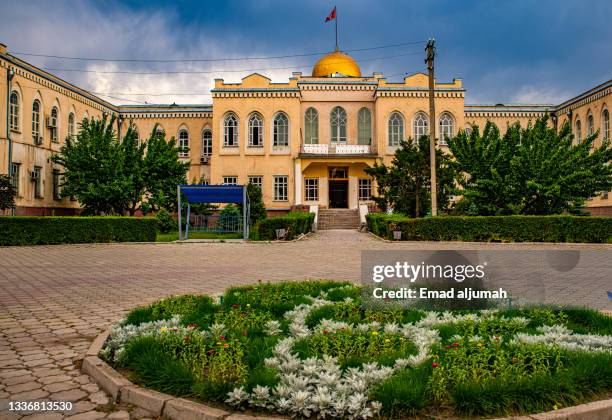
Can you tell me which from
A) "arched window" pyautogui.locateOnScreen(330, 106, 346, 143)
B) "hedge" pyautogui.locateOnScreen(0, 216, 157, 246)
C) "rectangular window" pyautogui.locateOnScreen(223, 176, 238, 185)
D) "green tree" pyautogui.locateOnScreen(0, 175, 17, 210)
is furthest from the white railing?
"green tree" pyautogui.locateOnScreen(0, 175, 17, 210)

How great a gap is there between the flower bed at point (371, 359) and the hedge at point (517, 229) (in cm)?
1547

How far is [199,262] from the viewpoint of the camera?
577 inches

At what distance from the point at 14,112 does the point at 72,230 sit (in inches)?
536

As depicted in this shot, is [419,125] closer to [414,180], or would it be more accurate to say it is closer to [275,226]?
[414,180]

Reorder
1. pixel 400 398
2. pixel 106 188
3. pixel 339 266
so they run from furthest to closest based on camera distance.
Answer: pixel 106 188
pixel 339 266
pixel 400 398

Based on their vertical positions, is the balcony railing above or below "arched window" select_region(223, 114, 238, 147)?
below

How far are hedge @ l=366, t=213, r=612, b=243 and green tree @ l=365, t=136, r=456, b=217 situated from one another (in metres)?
3.57

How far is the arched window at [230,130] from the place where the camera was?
3781cm

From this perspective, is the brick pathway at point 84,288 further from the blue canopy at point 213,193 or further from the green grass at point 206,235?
the green grass at point 206,235

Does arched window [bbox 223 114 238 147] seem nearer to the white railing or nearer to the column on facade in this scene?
the column on facade

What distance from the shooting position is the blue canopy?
938 inches

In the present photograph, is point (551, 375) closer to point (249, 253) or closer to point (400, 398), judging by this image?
point (400, 398)

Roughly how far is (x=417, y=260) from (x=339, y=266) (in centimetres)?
829

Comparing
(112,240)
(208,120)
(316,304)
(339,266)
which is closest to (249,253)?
(339,266)
